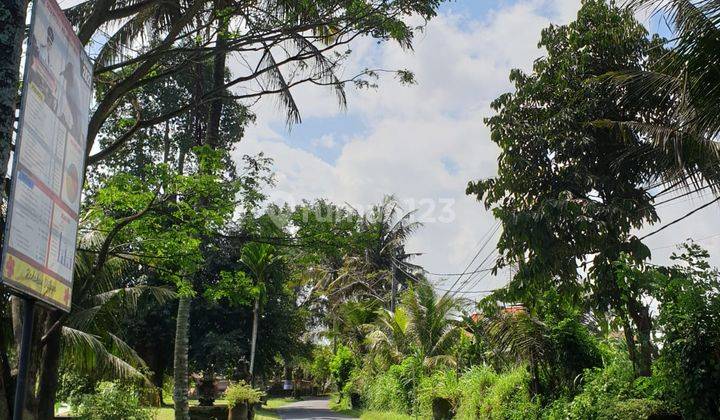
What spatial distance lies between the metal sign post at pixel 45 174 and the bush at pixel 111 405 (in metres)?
8.49

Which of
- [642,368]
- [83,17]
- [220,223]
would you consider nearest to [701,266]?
[642,368]

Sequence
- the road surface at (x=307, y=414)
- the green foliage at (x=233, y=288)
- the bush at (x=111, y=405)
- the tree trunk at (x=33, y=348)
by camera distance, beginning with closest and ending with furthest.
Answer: the tree trunk at (x=33, y=348), the green foliage at (x=233, y=288), the bush at (x=111, y=405), the road surface at (x=307, y=414)

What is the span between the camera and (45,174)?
437 cm

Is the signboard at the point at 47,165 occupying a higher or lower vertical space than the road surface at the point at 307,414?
higher

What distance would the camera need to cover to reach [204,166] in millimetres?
9195

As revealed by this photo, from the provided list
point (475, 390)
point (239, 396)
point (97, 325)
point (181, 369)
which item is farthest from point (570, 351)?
point (97, 325)

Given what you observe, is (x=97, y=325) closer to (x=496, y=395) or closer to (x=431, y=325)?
(x=496, y=395)

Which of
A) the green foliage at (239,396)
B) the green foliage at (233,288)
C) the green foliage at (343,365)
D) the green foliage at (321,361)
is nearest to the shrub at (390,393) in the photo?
the green foliage at (343,365)

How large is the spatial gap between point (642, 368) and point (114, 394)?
998cm

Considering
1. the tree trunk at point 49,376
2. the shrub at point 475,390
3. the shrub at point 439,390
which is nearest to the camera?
the tree trunk at point 49,376

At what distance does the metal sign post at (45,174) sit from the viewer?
3.91 meters

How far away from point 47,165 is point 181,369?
9139 millimetres

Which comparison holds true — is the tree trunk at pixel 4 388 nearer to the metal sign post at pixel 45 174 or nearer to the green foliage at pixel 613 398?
the metal sign post at pixel 45 174

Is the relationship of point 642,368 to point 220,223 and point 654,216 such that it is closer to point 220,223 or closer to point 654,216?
point 654,216
